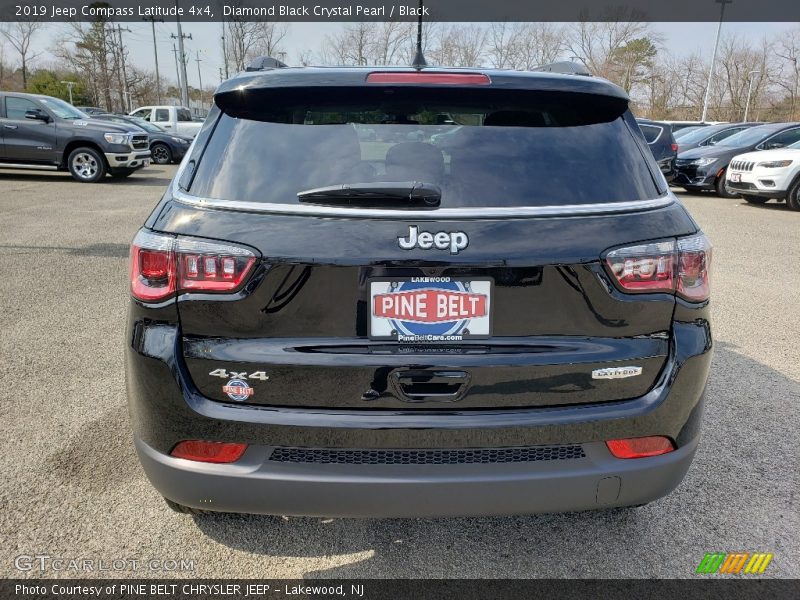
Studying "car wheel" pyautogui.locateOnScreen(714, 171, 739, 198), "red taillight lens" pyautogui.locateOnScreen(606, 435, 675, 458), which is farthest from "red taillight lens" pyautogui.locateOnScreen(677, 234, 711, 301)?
"car wheel" pyautogui.locateOnScreen(714, 171, 739, 198)

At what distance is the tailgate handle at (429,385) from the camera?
1.78m

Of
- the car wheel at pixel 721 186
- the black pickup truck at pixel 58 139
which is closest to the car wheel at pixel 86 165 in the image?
the black pickup truck at pixel 58 139

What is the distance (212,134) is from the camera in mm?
2033

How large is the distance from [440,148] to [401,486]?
1.09 m

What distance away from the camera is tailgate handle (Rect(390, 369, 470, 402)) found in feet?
5.82

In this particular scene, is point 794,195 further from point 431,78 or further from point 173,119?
point 173,119

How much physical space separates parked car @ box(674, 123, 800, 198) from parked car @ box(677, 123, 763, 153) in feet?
3.23

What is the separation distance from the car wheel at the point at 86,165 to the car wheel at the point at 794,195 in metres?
15.2

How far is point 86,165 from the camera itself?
1409 centimetres

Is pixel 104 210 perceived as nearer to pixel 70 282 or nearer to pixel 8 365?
pixel 70 282

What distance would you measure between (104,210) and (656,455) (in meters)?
10.5

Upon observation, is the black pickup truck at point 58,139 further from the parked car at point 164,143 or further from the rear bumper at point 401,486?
the rear bumper at point 401,486

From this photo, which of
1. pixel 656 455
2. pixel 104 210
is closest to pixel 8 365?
pixel 656 455

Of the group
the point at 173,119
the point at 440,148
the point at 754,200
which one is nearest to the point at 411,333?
the point at 440,148
